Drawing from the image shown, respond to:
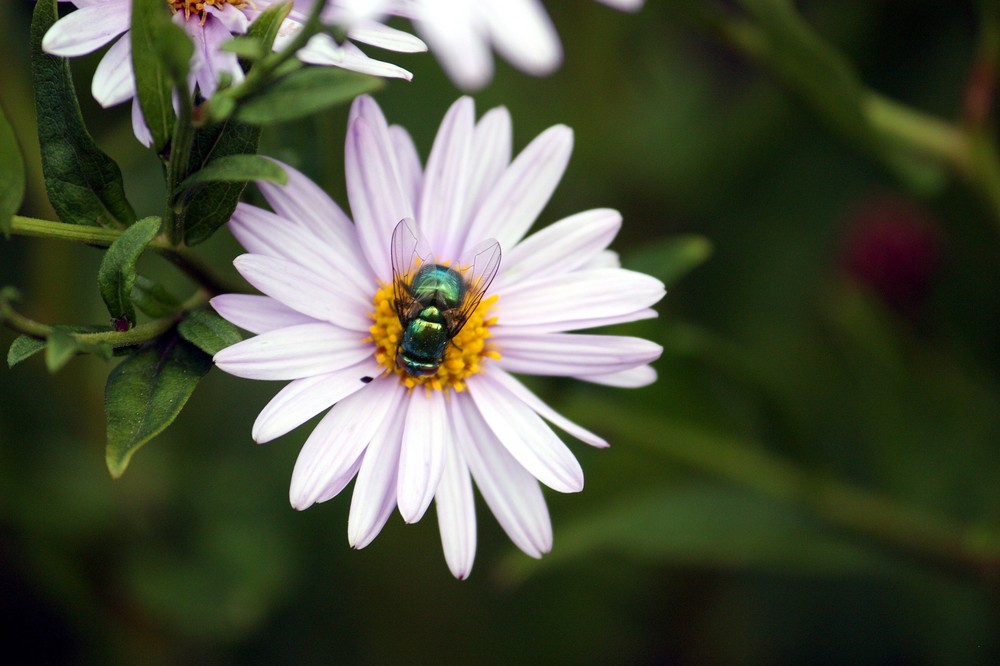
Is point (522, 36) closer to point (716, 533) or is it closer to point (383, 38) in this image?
point (383, 38)

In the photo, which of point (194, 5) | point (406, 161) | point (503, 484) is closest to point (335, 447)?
→ point (503, 484)

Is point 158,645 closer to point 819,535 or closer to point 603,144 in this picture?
point 819,535

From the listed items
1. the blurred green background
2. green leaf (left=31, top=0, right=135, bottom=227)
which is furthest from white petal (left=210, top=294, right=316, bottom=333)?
the blurred green background

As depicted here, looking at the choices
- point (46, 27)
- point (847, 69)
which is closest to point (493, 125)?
point (46, 27)

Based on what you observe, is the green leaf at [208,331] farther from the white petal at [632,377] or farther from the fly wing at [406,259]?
the white petal at [632,377]

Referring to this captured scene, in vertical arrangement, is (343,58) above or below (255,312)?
above

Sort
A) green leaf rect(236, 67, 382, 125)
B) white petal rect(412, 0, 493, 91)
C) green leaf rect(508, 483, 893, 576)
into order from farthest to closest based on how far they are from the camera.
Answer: green leaf rect(508, 483, 893, 576) → green leaf rect(236, 67, 382, 125) → white petal rect(412, 0, 493, 91)

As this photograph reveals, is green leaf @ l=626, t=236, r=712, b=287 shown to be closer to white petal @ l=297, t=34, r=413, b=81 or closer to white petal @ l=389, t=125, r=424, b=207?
white petal @ l=389, t=125, r=424, b=207
